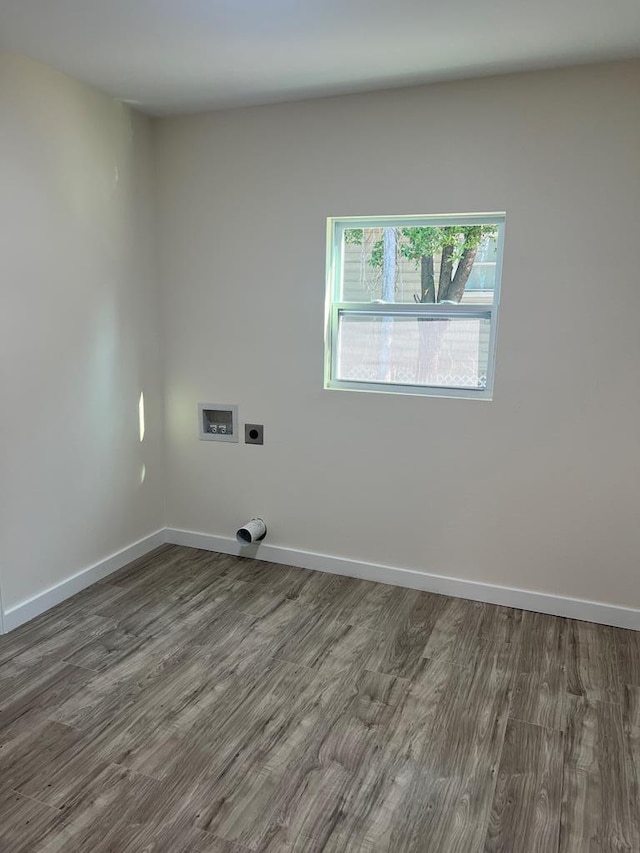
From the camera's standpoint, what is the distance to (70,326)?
2896mm

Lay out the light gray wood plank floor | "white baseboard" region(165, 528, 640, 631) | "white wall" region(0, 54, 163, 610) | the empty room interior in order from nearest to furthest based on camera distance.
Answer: the light gray wood plank floor, the empty room interior, "white wall" region(0, 54, 163, 610), "white baseboard" region(165, 528, 640, 631)

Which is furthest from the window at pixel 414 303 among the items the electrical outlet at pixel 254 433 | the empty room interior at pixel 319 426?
the electrical outlet at pixel 254 433

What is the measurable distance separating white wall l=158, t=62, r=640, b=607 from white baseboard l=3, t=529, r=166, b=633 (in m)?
0.32

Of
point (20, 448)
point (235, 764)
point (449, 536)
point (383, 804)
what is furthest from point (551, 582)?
point (20, 448)

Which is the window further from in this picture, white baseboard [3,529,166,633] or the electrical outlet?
white baseboard [3,529,166,633]

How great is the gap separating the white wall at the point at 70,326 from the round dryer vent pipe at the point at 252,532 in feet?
2.03

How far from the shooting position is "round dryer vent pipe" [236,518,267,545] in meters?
3.37

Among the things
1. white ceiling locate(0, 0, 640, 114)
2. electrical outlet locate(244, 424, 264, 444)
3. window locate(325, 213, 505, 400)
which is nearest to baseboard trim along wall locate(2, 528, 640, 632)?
electrical outlet locate(244, 424, 264, 444)

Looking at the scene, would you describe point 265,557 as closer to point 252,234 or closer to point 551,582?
point 551,582

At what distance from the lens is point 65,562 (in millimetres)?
3000

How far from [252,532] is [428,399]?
3.95ft

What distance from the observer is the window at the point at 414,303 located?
9.60ft

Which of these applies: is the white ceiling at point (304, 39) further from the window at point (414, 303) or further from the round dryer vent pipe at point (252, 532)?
the round dryer vent pipe at point (252, 532)

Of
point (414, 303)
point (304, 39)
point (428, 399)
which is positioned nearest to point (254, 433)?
point (428, 399)
